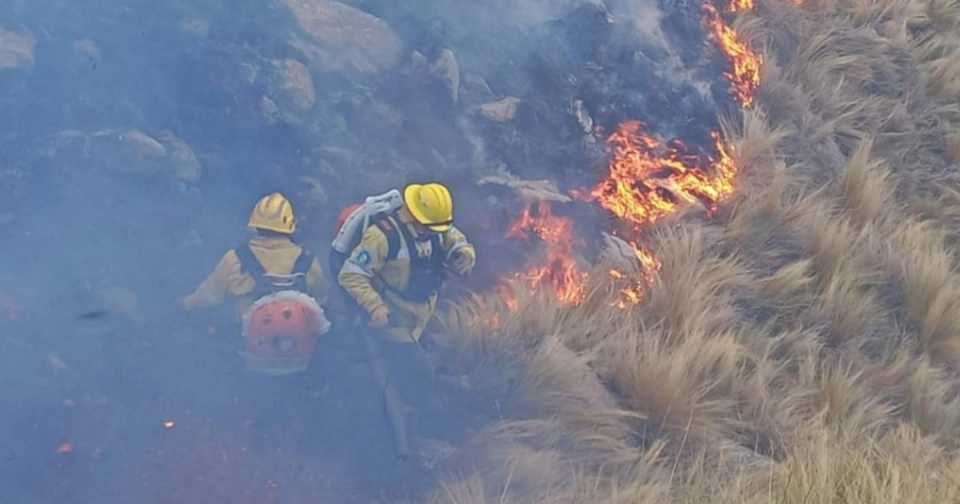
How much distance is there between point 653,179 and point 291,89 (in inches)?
104

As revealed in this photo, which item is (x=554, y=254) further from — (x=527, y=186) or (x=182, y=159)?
(x=182, y=159)

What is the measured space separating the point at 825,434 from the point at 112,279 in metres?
4.03

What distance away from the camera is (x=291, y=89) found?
8297 millimetres

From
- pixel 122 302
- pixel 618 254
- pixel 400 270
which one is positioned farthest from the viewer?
pixel 618 254

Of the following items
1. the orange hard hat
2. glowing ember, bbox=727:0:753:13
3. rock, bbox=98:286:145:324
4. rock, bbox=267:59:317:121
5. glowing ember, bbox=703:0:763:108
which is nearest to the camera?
the orange hard hat

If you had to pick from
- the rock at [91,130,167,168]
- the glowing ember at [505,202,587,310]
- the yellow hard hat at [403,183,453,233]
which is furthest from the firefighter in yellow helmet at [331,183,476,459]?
the rock at [91,130,167,168]

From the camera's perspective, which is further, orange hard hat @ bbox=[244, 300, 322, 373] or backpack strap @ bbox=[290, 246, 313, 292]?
backpack strap @ bbox=[290, 246, 313, 292]

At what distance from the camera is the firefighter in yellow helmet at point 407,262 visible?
6.41 metres

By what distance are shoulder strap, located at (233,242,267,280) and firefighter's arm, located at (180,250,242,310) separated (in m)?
0.03

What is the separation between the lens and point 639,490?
5.48m

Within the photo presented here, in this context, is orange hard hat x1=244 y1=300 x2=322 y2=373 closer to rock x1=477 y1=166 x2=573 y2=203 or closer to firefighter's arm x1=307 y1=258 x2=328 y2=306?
firefighter's arm x1=307 y1=258 x2=328 y2=306

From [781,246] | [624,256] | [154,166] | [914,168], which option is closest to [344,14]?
[154,166]

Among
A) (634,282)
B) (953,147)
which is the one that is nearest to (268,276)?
(634,282)

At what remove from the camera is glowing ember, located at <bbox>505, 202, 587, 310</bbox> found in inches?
294
